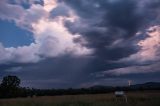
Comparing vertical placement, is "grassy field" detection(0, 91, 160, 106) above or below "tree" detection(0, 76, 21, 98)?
below

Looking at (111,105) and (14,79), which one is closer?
(111,105)

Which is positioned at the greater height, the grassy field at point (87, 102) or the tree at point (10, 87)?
the tree at point (10, 87)

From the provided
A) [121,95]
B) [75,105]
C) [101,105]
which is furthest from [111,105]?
[121,95]

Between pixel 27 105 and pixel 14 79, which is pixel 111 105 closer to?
pixel 27 105

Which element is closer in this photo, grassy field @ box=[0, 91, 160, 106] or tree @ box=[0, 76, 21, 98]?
grassy field @ box=[0, 91, 160, 106]

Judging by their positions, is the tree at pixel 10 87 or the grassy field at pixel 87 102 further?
the tree at pixel 10 87

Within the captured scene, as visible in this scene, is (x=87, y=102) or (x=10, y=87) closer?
(x=87, y=102)

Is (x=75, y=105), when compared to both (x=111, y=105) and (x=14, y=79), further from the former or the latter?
(x=14, y=79)

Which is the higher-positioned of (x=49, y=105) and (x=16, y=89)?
(x=16, y=89)

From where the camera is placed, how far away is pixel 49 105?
3594 cm

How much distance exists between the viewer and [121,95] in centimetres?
4475

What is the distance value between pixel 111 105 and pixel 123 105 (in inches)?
54.7

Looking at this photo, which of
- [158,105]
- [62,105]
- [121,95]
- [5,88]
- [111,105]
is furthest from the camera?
[5,88]

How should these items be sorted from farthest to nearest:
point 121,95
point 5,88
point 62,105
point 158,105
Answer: point 5,88, point 121,95, point 62,105, point 158,105
